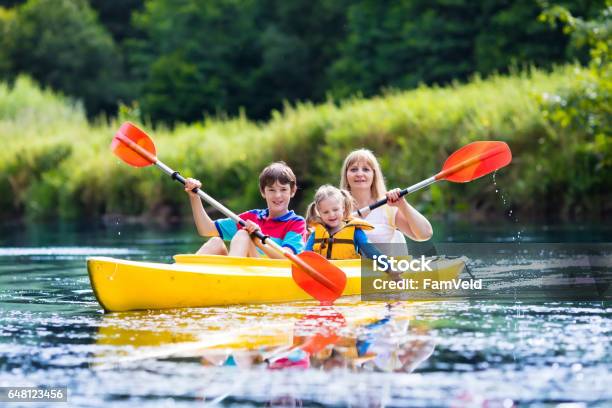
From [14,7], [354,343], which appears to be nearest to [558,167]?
[354,343]

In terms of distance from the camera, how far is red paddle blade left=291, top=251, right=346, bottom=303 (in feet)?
24.3

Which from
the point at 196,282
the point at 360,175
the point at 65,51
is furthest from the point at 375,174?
the point at 65,51

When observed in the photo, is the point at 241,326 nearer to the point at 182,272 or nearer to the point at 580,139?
the point at 182,272

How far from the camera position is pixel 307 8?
37.8 meters

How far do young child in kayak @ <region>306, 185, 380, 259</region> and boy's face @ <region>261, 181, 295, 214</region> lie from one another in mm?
190

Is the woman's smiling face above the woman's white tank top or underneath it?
above

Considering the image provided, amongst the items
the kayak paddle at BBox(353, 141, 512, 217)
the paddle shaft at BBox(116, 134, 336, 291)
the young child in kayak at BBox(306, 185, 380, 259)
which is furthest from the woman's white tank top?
the paddle shaft at BBox(116, 134, 336, 291)

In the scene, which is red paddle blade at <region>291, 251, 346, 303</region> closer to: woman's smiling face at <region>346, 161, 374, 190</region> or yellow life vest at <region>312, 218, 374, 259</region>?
yellow life vest at <region>312, 218, 374, 259</region>

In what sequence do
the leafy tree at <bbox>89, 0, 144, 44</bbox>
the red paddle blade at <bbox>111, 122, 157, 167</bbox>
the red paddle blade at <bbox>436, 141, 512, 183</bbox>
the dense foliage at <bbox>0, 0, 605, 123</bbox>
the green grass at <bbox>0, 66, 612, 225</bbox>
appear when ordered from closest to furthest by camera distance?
the red paddle blade at <bbox>111, 122, 157, 167</bbox> < the red paddle blade at <bbox>436, 141, 512, 183</bbox> < the green grass at <bbox>0, 66, 612, 225</bbox> < the dense foliage at <bbox>0, 0, 605, 123</bbox> < the leafy tree at <bbox>89, 0, 144, 44</bbox>

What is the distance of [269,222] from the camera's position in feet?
26.8

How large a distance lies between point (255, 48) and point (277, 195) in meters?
31.0

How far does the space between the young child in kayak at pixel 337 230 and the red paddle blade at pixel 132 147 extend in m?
1.28

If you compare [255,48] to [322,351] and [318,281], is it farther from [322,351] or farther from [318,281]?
[322,351]

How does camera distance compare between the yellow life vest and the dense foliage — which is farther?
the dense foliage
